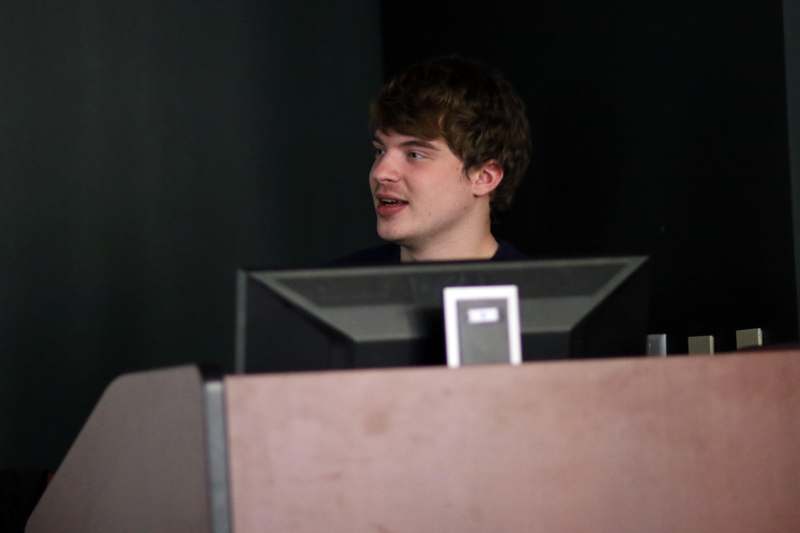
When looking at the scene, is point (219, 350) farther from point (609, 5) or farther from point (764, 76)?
point (764, 76)

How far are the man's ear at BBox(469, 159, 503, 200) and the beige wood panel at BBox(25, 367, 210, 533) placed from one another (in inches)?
57.5

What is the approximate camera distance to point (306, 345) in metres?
1.68

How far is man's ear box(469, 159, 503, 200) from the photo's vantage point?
2959 millimetres

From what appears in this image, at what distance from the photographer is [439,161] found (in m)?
2.91

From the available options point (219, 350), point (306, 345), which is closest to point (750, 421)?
point (306, 345)

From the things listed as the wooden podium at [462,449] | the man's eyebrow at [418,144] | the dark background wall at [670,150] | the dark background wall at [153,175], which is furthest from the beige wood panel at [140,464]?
the dark background wall at [153,175]

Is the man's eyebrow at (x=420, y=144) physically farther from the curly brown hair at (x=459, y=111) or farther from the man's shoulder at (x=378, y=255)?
the man's shoulder at (x=378, y=255)

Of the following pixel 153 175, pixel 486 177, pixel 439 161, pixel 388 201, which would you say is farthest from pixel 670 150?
A: pixel 153 175

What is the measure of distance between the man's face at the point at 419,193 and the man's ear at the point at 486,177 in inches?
1.2

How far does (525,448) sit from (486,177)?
1.54 meters

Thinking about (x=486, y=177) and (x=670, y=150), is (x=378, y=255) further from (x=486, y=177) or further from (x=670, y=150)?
(x=670, y=150)

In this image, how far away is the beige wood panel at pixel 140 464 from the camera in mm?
1426

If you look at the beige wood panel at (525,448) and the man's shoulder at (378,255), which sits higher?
the man's shoulder at (378,255)

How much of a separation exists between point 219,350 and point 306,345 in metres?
2.82
